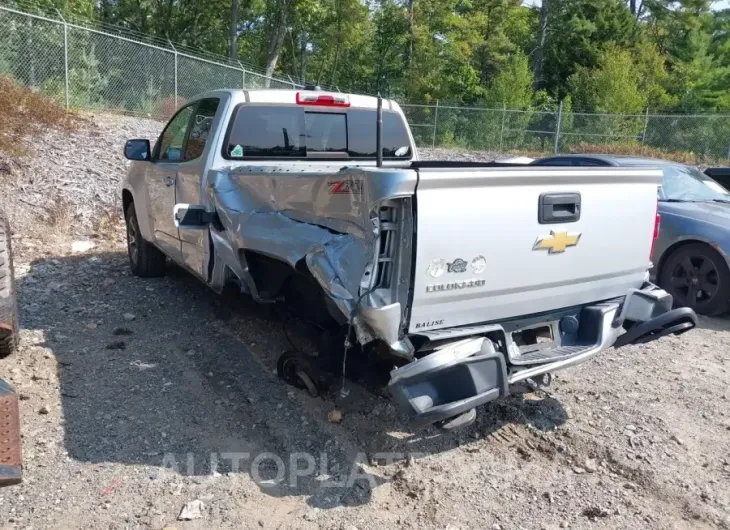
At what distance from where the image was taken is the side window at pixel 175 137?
5.84 m

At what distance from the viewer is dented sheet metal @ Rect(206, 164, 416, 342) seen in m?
3.16

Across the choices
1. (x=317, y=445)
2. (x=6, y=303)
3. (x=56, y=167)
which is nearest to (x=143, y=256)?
(x=6, y=303)

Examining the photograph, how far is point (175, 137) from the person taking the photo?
6.11 metres

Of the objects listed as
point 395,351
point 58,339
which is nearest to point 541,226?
point 395,351

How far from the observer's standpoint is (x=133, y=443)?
3.78m

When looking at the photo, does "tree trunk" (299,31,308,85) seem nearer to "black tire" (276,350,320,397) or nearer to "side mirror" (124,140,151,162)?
"side mirror" (124,140,151,162)

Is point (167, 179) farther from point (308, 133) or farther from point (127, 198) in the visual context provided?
point (127, 198)

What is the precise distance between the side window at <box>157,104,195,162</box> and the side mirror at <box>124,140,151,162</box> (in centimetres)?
12

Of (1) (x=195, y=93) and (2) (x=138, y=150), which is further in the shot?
(1) (x=195, y=93)

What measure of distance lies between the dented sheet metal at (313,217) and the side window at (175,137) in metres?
1.08

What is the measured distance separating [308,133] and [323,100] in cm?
29

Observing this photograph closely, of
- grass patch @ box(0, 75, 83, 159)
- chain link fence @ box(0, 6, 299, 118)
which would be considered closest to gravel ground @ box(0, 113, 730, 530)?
grass patch @ box(0, 75, 83, 159)

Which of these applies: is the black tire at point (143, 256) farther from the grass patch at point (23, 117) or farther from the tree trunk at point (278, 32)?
the tree trunk at point (278, 32)

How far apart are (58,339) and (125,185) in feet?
8.19
